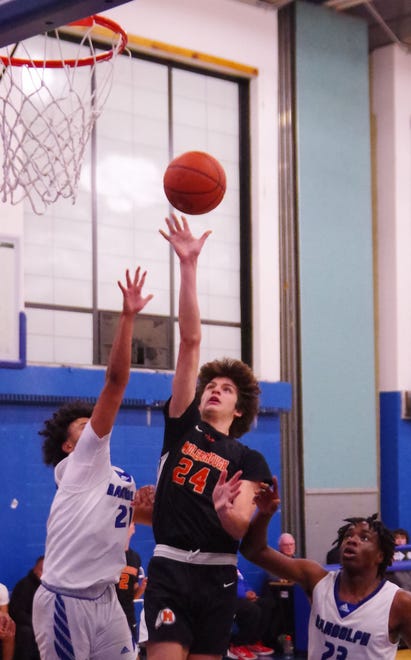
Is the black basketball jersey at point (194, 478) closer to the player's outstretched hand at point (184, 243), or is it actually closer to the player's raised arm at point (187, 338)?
the player's raised arm at point (187, 338)

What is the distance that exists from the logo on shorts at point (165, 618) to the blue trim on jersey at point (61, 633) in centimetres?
42

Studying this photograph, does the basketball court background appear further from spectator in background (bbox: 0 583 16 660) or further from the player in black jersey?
the player in black jersey

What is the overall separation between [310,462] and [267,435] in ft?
2.53

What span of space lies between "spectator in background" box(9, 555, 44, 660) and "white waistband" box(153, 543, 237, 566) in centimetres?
445

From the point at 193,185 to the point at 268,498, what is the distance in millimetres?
1723

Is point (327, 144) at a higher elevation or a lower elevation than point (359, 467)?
higher

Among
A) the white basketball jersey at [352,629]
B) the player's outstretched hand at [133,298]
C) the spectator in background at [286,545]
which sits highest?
the player's outstretched hand at [133,298]

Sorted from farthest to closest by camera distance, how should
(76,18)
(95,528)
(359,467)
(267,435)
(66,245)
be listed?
(359,467) < (267,435) < (66,245) < (95,528) < (76,18)

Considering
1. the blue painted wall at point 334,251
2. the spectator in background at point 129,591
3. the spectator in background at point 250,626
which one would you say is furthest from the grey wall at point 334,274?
the spectator in background at point 129,591

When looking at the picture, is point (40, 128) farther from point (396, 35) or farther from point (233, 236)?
point (396, 35)

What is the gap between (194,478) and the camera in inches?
187

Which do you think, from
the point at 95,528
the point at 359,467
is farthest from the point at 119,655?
the point at 359,467

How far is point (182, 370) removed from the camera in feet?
15.9

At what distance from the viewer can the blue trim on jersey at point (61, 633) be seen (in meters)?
4.71
